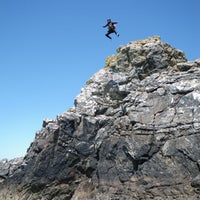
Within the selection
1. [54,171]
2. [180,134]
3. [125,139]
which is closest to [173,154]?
[180,134]

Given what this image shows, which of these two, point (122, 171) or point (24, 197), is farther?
point (24, 197)

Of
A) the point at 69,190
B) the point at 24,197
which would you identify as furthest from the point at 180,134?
the point at 24,197

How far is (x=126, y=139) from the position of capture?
107 ft

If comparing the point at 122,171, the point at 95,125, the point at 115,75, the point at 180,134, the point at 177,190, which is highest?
the point at 115,75

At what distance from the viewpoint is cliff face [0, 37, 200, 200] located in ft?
97.6

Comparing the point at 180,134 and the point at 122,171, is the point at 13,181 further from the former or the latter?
the point at 180,134

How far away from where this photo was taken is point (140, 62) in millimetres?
42125

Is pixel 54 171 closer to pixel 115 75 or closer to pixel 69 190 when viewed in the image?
pixel 69 190

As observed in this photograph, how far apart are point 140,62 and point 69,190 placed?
57.9 feet

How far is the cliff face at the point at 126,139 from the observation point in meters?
29.7

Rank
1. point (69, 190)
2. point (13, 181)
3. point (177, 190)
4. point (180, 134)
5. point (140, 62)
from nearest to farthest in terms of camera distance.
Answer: point (177, 190) < point (180, 134) < point (69, 190) < point (13, 181) < point (140, 62)

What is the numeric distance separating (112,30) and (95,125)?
10.5 m

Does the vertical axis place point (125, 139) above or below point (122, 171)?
above

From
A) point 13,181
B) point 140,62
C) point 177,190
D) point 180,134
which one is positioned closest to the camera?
point 177,190
